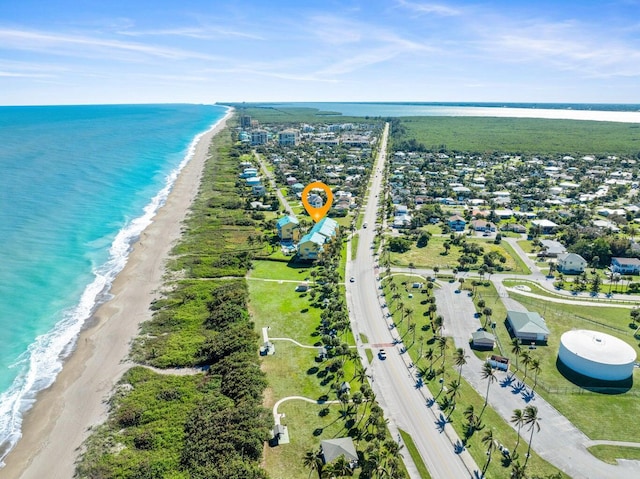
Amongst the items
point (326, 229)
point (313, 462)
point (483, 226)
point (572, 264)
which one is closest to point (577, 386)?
point (313, 462)

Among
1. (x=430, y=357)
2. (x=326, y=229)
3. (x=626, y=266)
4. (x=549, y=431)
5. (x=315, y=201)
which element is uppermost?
(x=326, y=229)

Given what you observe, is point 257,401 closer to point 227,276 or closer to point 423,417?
point 423,417

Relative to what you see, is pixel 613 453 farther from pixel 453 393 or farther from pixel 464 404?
pixel 453 393

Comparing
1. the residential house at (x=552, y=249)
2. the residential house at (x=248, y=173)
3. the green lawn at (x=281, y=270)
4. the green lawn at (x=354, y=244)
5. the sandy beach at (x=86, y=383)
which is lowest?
the sandy beach at (x=86, y=383)

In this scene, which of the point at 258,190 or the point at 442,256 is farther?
the point at 258,190

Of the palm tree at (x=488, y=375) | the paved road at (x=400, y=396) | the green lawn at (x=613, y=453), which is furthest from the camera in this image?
the palm tree at (x=488, y=375)

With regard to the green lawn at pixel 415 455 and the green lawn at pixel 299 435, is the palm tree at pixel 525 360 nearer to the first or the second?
the green lawn at pixel 415 455

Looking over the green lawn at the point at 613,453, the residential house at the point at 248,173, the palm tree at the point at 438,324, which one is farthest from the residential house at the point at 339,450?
the residential house at the point at 248,173

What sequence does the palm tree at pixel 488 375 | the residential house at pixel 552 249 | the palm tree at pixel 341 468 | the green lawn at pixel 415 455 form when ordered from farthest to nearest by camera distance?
the residential house at pixel 552 249 < the palm tree at pixel 488 375 < the green lawn at pixel 415 455 < the palm tree at pixel 341 468
